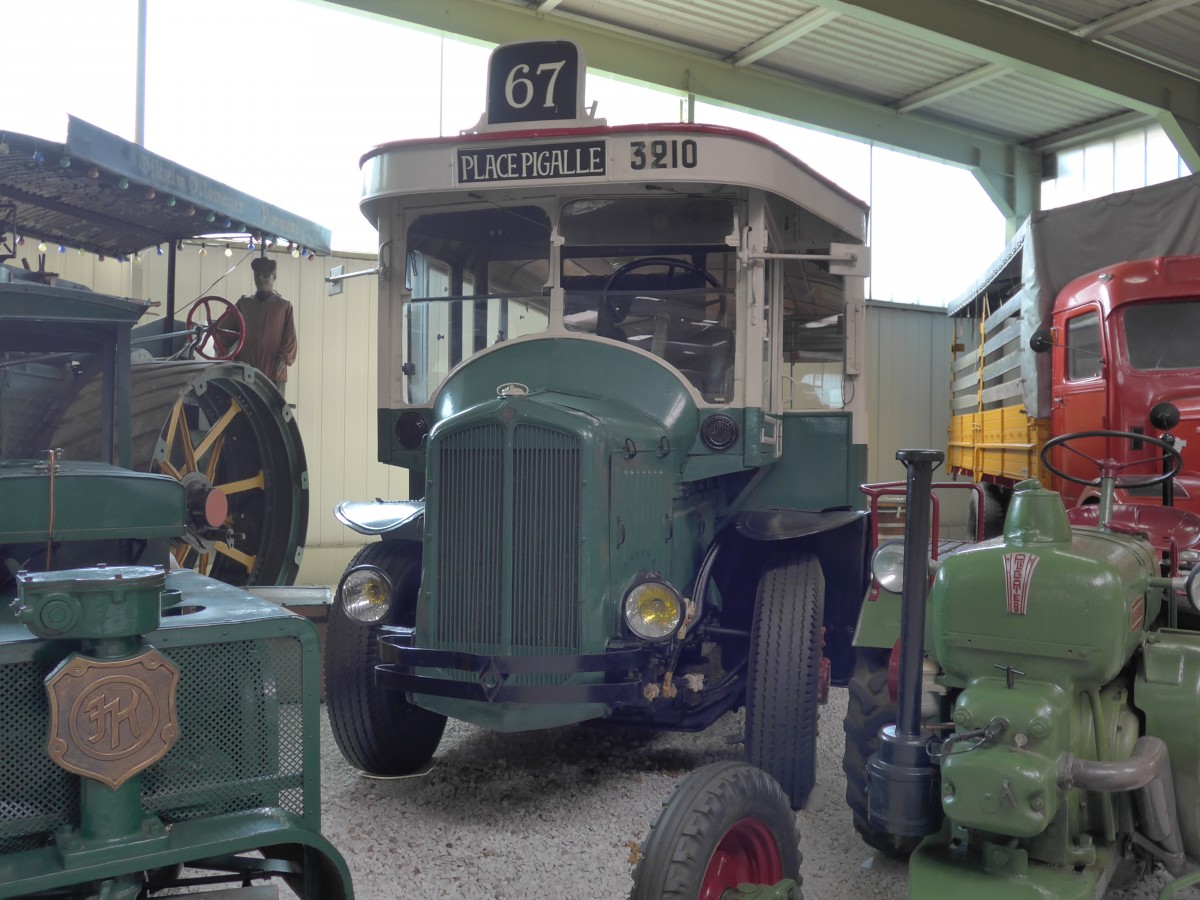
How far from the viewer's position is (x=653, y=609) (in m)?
3.28

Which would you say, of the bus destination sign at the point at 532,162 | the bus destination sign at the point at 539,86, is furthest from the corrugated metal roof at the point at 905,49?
the bus destination sign at the point at 532,162

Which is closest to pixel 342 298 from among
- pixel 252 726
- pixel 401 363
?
pixel 401 363

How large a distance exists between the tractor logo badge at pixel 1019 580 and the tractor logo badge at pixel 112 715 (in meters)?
1.76

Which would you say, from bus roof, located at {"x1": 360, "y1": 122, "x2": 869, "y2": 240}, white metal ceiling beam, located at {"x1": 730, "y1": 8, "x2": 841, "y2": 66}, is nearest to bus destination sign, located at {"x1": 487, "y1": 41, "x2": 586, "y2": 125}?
bus roof, located at {"x1": 360, "y1": 122, "x2": 869, "y2": 240}

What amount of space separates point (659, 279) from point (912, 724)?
2017 mm

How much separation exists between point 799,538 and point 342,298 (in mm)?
5821

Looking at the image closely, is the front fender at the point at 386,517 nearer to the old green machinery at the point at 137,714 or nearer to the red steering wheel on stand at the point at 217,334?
the old green machinery at the point at 137,714

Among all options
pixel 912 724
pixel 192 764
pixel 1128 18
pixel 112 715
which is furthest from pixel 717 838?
pixel 1128 18

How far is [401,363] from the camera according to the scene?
4.21 m

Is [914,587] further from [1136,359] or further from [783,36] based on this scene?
[783,36]

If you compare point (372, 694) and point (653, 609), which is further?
point (372, 694)

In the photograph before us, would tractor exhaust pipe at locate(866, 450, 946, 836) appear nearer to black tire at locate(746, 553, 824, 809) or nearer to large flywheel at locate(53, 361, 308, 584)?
black tire at locate(746, 553, 824, 809)

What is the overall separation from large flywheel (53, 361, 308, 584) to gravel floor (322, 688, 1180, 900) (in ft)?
4.58

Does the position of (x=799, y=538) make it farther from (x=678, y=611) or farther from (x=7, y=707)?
(x=7, y=707)
